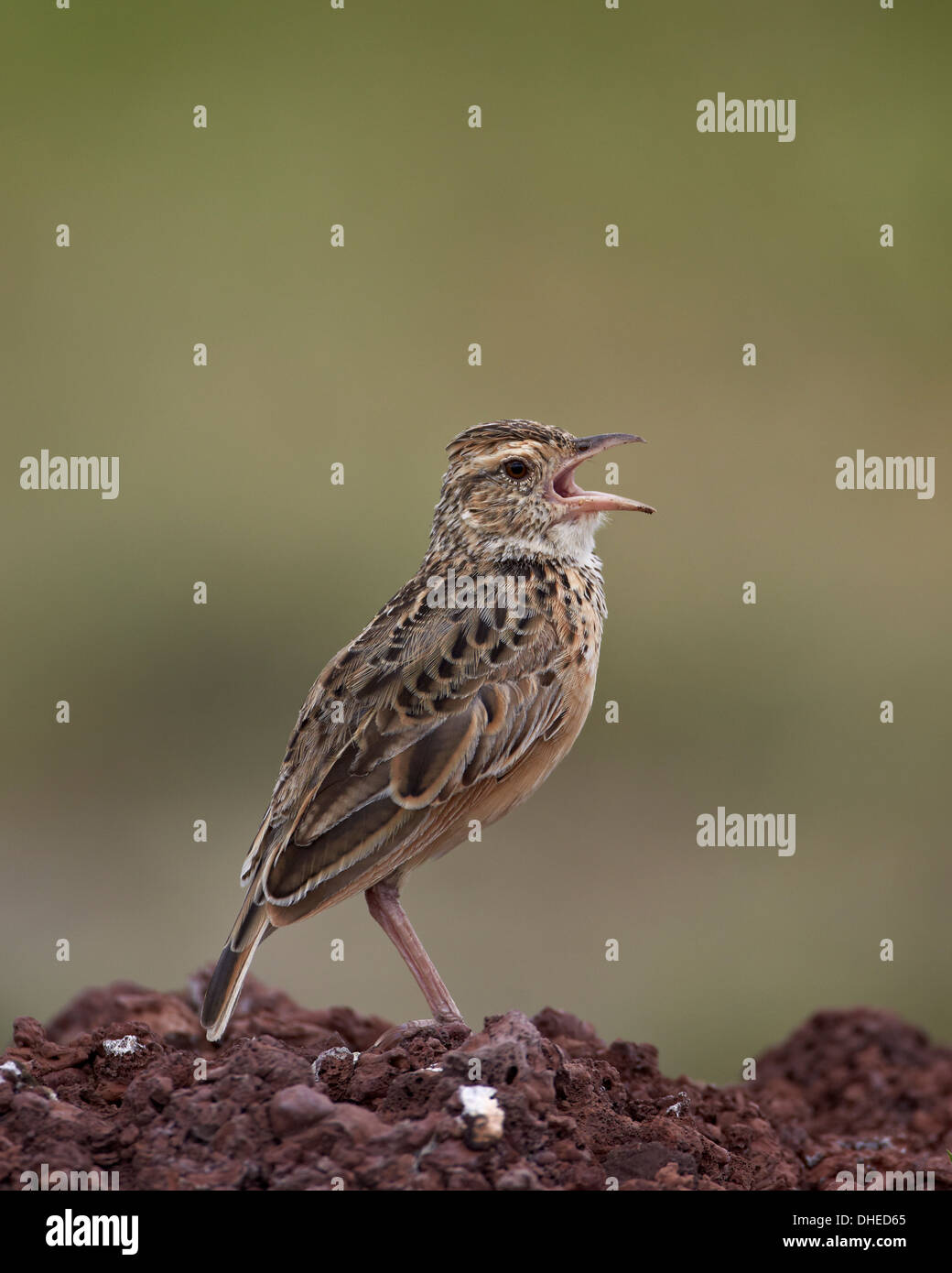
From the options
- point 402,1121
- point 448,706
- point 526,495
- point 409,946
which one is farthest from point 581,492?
point 402,1121

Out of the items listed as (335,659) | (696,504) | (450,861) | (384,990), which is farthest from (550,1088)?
(696,504)

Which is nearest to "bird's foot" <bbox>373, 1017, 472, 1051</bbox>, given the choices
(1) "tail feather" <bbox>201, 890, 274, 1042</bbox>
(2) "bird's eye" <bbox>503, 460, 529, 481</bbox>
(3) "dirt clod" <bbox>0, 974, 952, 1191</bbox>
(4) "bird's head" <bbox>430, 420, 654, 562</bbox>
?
(3) "dirt clod" <bbox>0, 974, 952, 1191</bbox>

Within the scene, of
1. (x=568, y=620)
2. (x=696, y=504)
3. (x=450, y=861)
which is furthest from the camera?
(x=696, y=504)

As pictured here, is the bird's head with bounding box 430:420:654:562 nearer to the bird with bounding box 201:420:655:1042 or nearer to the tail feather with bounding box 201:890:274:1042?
the bird with bounding box 201:420:655:1042

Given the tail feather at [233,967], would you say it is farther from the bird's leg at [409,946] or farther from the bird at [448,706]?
the bird's leg at [409,946]

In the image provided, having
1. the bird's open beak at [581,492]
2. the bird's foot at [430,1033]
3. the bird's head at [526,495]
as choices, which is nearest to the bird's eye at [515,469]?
the bird's head at [526,495]

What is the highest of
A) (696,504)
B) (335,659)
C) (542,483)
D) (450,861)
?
(696,504)

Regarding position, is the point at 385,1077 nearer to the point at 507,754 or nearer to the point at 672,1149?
the point at 672,1149
